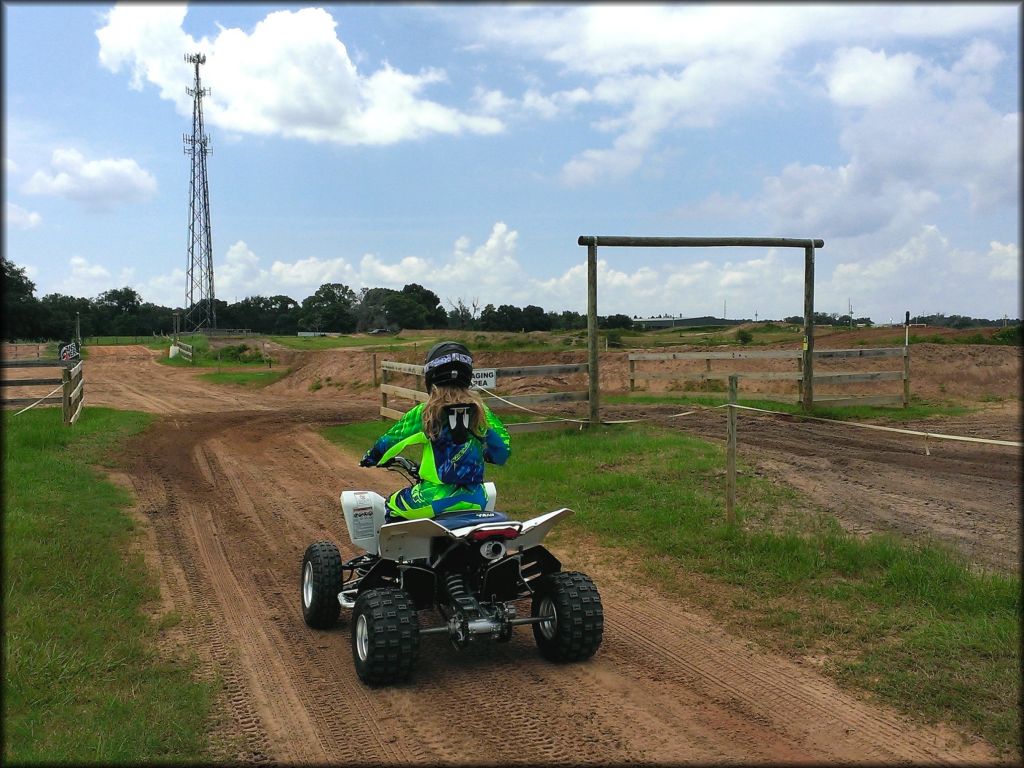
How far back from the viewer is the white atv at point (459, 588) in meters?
4.58

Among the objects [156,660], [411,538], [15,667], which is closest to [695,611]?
[411,538]

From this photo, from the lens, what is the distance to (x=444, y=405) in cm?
499

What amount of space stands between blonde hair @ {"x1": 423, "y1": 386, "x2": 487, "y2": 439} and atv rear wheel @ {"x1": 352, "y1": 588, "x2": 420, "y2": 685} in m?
1.01

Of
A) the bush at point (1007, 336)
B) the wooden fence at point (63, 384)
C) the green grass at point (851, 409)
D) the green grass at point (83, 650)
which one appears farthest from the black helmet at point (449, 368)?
the bush at point (1007, 336)

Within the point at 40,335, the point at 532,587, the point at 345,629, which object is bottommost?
the point at 345,629

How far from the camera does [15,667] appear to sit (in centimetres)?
459

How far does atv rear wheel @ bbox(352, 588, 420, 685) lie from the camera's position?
4.50 m

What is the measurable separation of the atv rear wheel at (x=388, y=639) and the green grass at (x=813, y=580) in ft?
7.80

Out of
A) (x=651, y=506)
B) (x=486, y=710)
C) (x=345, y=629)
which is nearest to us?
(x=486, y=710)

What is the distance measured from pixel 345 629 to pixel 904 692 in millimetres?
3576

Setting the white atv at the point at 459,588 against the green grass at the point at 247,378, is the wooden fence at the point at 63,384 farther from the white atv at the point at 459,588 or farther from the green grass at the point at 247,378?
the green grass at the point at 247,378

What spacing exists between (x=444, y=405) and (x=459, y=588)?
1.10m

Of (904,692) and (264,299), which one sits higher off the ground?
(264,299)

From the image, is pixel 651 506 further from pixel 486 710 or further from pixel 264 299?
Answer: pixel 264 299
